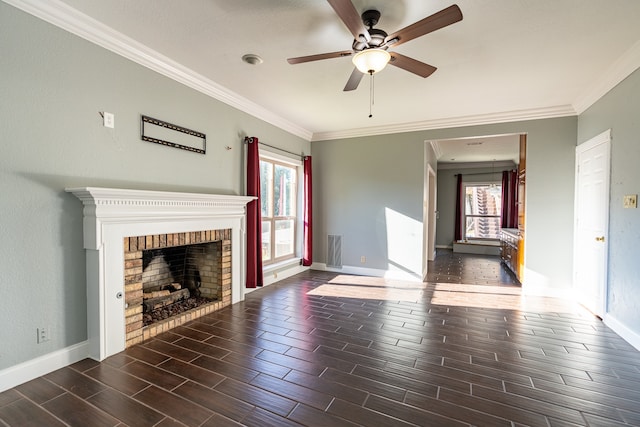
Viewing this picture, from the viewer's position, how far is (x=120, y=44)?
2631 millimetres

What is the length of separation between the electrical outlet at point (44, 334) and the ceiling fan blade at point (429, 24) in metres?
3.27

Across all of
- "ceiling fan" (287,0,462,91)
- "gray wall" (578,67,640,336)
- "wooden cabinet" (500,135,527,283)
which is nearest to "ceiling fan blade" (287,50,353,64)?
"ceiling fan" (287,0,462,91)

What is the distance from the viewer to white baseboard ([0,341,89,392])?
2.04 meters

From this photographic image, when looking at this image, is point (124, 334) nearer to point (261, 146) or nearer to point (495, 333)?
point (261, 146)

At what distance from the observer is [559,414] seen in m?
1.81

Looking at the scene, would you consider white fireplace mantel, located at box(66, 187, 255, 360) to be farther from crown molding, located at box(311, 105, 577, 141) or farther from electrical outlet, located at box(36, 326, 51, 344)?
crown molding, located at box(311, 105, 577, 141)

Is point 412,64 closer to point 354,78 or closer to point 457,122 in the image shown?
point 354,78

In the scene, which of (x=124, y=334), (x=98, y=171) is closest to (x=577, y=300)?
(x=124, y=334)

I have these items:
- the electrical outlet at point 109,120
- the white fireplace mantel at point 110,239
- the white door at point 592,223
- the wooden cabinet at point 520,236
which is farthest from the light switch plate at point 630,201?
the electrical outlet at point 109,120

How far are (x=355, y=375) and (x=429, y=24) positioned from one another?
2.44 metres

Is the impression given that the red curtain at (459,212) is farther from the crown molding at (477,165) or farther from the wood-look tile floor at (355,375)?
the wood-look tile floor at (355,375)

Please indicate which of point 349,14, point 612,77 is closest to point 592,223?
point 612,77

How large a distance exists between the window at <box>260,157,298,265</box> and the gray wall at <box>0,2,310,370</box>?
2125 mm

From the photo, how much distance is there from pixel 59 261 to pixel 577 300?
19.1ft
